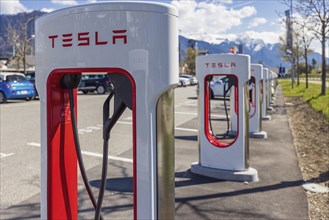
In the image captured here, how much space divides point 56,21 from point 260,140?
23.4 ft

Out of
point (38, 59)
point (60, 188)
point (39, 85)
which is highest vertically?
point (38, 59)

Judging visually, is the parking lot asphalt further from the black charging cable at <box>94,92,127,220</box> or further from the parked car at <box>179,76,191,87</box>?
the parked car at <box>179,76,191,87</box>

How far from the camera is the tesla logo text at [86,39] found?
173cm

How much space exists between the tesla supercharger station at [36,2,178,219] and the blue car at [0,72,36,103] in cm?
1679

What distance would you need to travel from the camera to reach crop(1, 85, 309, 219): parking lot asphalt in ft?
13.0

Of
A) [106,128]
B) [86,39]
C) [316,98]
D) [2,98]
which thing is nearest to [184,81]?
[316,98]

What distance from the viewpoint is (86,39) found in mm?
1795

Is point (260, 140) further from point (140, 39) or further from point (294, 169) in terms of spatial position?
point (140, 39)

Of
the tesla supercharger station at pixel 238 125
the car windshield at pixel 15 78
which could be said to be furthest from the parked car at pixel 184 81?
the tesla supercharger station at pixel 238 125

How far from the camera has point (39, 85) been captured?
2031 millimetres

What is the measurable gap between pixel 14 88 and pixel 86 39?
17163mm

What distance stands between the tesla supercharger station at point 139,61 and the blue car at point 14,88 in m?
16.8

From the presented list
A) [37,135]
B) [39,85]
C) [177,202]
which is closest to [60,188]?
[39,85]

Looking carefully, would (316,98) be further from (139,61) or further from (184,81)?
(184,81)
